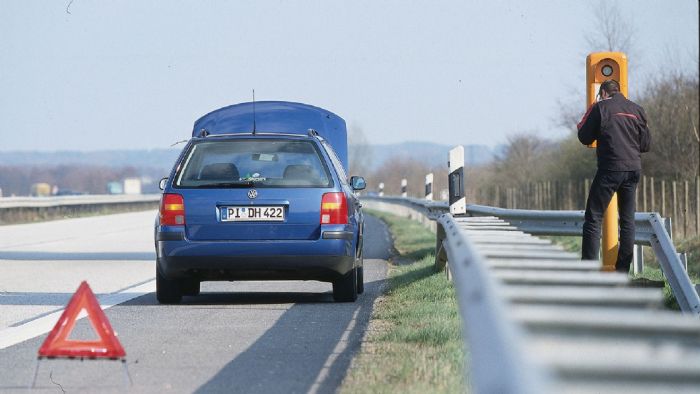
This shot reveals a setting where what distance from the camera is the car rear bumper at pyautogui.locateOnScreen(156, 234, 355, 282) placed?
36.3 ft

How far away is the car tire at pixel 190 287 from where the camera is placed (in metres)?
11.9

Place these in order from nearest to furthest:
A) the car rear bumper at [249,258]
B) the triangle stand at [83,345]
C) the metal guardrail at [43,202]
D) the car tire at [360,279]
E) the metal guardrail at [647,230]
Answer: the triangle stand at [83,345], the metal guardrail at [647,230], the car rear bumper at [249,258], the car tire at [360,279], the metal guardrail at [43,202]

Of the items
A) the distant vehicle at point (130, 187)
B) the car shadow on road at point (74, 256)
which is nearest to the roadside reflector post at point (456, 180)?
the car shadow on road at point (74, 256)

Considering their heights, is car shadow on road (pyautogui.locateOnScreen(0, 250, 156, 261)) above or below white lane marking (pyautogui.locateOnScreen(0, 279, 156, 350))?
above

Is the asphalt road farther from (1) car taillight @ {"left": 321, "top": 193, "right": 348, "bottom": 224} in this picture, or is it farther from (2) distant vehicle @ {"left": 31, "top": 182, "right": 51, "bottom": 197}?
(2) distant vehicle @ {"left": 31, "top": 182, "right": 51, "bottom": 197}

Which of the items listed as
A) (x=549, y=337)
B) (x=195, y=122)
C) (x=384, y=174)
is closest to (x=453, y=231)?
(x=549, y=337)

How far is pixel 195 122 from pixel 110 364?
358 inches

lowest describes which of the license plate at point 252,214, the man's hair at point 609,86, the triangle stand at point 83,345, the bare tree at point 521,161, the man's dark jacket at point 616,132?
the triangle stand at point 83,345

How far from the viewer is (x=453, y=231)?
21.7 feet

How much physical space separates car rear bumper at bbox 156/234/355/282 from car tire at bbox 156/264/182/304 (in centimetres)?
23

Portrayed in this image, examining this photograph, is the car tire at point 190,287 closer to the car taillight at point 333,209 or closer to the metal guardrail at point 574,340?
the car taillight at point 333,209

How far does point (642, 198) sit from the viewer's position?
2630 centimetres

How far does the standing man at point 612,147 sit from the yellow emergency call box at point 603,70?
1.52 feet

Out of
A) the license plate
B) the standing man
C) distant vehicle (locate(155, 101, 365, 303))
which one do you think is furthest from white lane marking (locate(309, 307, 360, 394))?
the standing man
